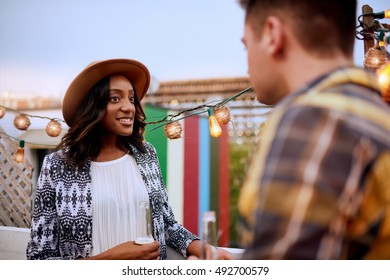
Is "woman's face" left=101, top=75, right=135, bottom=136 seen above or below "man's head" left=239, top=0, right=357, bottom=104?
below

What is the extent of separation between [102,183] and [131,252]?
258mm

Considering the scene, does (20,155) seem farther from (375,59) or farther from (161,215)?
(375,59)

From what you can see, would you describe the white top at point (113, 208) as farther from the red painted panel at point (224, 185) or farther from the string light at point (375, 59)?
the red painted panel at point (224, 185)

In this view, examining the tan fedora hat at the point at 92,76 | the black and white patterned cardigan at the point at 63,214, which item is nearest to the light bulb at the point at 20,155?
the tan fedora hat at the point at 92,76

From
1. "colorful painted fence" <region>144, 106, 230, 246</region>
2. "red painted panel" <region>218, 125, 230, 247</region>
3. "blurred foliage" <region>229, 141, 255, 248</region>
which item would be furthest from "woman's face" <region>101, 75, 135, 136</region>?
"red painted panel" <region>218, 125, 230, 247</region>

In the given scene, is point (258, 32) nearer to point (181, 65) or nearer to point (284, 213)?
point (284, 213)

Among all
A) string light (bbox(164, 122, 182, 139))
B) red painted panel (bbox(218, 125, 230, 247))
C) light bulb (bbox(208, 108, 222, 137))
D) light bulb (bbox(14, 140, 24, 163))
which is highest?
light bulb (bbox(208, 108, 222, 137))

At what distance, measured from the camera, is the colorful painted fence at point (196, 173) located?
3133 millimetres

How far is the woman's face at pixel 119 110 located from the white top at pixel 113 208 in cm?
15

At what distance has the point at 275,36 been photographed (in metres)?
0.55

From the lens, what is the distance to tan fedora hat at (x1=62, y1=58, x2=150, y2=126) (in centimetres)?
140

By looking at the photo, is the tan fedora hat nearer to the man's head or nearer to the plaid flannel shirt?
the man's head

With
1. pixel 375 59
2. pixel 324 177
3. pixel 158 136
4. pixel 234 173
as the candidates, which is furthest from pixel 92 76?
pixel 234 173

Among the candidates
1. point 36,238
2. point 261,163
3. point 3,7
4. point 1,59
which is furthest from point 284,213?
point 1,59
